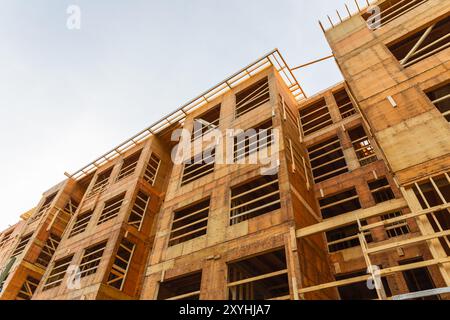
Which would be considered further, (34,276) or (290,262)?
(34,276)

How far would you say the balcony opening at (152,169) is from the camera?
88.1 ft

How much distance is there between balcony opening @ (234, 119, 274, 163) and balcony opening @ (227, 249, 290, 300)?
5901 millimetres

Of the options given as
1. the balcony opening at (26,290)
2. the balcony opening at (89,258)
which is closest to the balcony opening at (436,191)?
the balcony opening at (89,258)

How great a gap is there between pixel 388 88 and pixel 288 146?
5767 millimetres

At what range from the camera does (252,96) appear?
78.8 feet

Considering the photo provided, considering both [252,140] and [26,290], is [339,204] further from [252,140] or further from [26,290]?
[26,290]

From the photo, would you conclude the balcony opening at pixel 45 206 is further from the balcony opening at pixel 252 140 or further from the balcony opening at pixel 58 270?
the balcony opening at pixel 252 140

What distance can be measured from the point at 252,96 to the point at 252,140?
642 centimetres

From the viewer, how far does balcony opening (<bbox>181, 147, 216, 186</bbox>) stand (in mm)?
20281
